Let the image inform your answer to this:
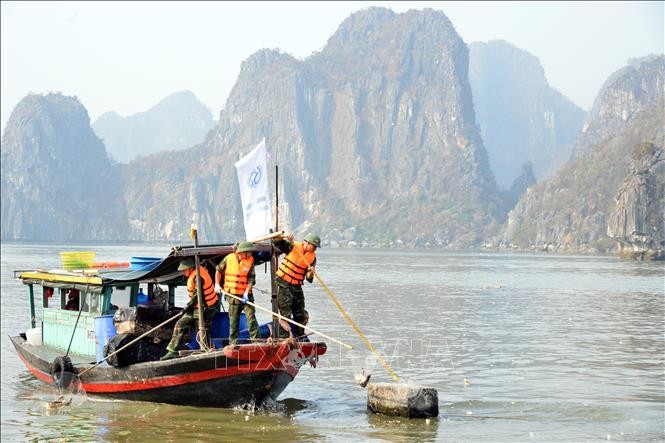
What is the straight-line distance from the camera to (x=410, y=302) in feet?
146

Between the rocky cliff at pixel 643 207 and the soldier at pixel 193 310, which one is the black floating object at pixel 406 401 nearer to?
the soldier at pixel 193 310

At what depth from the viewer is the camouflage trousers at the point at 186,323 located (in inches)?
698

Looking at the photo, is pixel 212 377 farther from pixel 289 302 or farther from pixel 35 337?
pixel 35 337

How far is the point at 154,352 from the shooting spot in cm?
1845

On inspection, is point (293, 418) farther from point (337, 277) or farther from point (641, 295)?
point (337, 277)

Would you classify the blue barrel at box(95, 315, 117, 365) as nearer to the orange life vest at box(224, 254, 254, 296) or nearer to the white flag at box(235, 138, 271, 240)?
the orange life vest at box(224, 254, 254, 296)

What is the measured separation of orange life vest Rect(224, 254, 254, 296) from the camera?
57.0ft

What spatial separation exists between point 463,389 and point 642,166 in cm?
12153

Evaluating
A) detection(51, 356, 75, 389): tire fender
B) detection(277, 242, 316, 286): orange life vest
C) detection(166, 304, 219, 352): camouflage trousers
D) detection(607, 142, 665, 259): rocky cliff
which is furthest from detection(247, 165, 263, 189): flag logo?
detection(607, 142, 665, 259): rocky cliff

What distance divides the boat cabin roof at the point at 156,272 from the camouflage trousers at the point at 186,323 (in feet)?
3.29

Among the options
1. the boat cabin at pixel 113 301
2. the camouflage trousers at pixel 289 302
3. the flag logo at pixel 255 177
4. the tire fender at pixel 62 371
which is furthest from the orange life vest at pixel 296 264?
the tire fender at pixel 62 371

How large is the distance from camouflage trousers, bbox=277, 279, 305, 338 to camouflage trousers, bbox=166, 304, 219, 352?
122 cm

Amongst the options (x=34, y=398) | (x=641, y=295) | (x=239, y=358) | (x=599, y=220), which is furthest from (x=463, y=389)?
(x=599, y=220)

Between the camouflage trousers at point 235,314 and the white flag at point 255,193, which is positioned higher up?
the white flag at point 255,193
